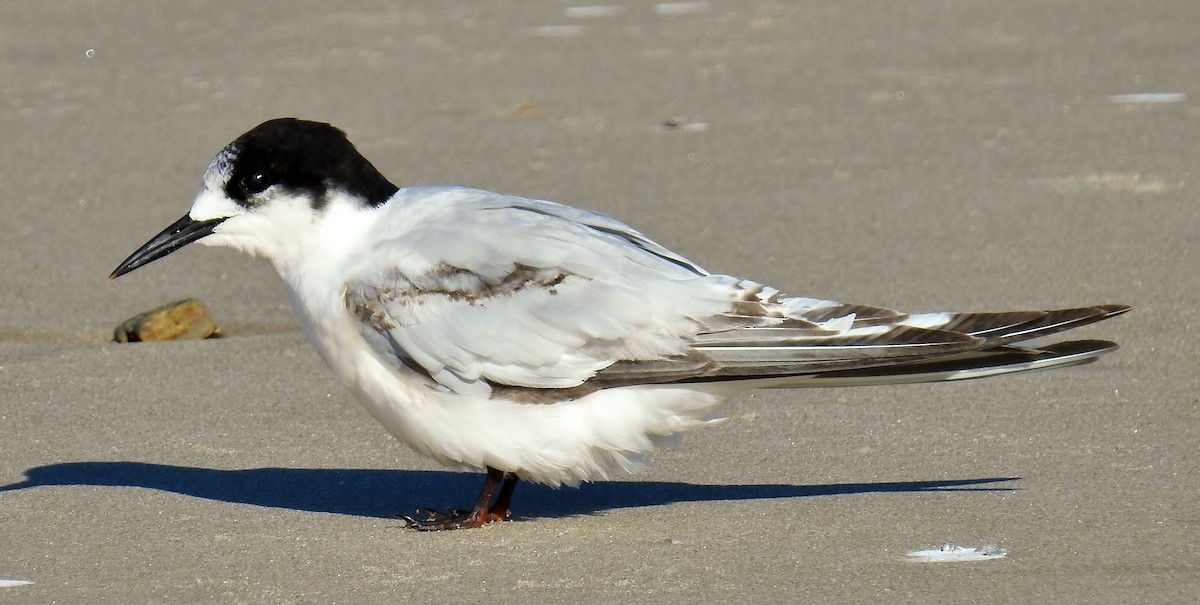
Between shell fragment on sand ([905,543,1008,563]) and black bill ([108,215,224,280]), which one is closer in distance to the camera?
shell fragment on sand ([905,543,1008,563])

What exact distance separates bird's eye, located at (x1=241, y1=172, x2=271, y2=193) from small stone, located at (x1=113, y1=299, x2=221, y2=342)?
4.46 feet

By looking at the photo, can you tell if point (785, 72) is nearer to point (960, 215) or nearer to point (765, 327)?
point (960, 215)

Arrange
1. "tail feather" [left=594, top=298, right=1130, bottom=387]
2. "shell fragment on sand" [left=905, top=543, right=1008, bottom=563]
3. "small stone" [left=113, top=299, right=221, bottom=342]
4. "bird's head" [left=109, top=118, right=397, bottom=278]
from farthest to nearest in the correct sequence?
"small stone" [left=113, top=299, right=221, bottom=342] < "bird's head" [left=109, top=118, right=397, bottom=278] < "tail feather" [left=594, top=298, right=1130, bottom=387] < "shell fragment on sand" [left=905, top=543, right=1008, bottom=563]

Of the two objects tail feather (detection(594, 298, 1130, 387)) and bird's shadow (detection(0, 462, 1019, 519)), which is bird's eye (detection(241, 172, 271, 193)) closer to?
bird's shadow (detection(0, 462, 1019, 519))

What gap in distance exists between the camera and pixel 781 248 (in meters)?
5.98

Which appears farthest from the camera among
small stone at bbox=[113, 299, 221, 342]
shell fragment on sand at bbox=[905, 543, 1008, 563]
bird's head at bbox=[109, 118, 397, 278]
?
small stone at bbox=[113, 299, 221, 342]

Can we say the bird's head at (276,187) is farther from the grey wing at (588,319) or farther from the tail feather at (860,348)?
the tail feather at (860,348)

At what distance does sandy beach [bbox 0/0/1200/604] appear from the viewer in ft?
12.1

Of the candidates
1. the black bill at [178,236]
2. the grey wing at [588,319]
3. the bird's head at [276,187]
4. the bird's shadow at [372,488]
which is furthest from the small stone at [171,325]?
the grey wing at [588,319]

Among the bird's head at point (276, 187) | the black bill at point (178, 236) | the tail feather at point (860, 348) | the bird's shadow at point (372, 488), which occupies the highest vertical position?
the bird's head at point (276, 187)

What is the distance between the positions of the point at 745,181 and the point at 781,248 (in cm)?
69

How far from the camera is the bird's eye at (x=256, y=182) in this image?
13.5 ft

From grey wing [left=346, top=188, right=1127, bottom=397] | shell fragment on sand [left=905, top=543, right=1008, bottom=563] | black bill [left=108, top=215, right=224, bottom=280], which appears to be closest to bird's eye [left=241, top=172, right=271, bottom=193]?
black bill [left=108, top=215, right=224, bottom=280]

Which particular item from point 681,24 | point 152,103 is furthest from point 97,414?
point 681,24
